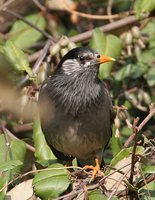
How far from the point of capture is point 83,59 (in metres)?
4.30

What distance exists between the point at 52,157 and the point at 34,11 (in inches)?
72.2

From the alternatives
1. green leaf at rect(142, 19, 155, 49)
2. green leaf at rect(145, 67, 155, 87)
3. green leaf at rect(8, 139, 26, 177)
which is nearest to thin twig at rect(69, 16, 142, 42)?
green leaf at rect(142, 19, 155, 49)

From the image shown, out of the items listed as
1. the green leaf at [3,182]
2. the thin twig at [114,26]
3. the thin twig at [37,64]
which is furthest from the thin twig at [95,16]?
the green leaf at [3,182]

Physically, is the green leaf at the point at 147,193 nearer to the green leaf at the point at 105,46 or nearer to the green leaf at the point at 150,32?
the green leaf at the point at 105,46

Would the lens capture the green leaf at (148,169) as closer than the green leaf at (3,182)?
Yes

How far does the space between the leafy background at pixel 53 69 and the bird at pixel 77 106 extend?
0.30ft

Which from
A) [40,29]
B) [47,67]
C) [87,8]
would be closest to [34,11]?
[87,8]

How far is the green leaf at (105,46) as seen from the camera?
4656 mm

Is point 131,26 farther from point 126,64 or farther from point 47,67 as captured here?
point 47,67

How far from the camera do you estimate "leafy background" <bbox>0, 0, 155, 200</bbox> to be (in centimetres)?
316

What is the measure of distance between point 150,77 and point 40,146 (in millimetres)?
1128

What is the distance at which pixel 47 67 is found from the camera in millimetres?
4641

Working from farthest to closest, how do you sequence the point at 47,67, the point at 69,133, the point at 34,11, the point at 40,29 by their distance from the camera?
the point at 34,11 → the point at 40,29 → the point at 47,67 → the point at 69,133

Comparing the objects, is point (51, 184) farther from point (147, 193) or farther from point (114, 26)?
point (114, 26)
